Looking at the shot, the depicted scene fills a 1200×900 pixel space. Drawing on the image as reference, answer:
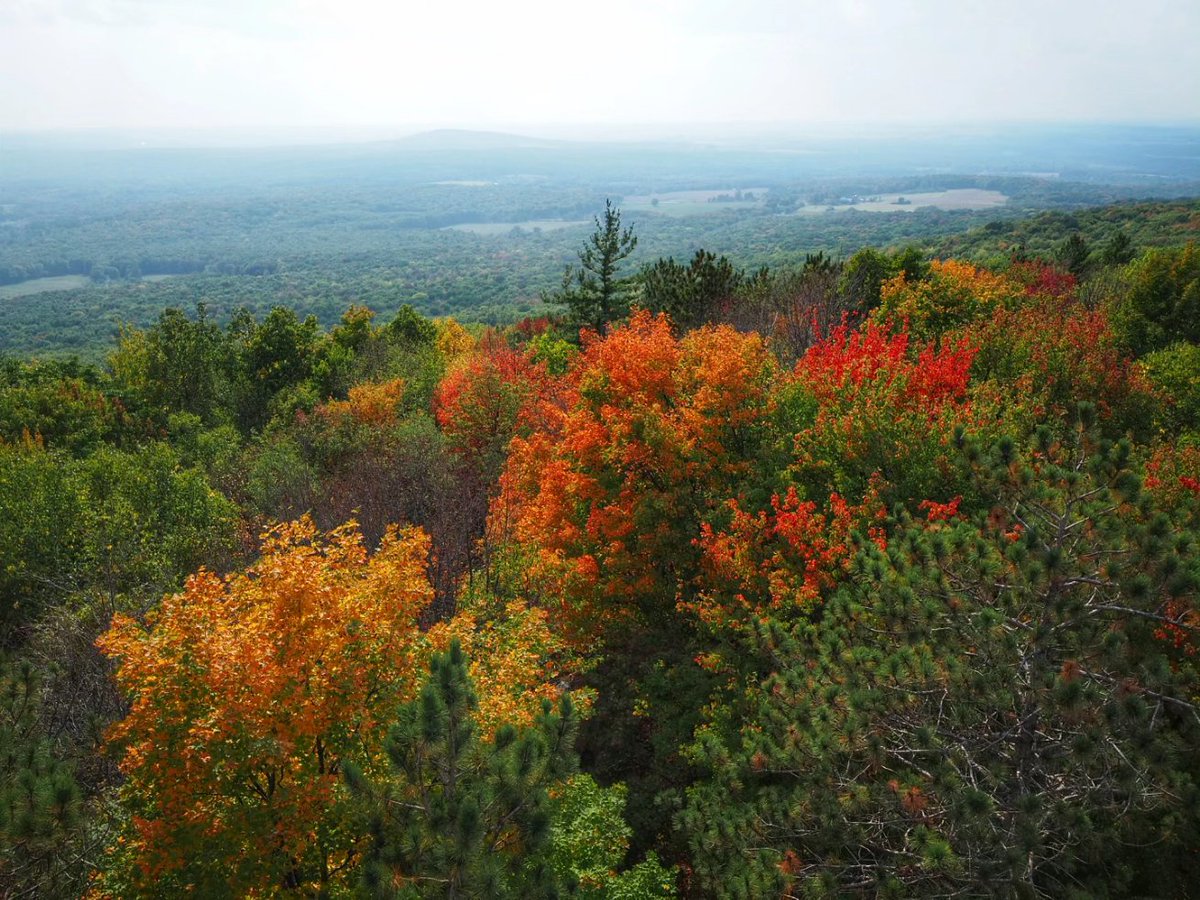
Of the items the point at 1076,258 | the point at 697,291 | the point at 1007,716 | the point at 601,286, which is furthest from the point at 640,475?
the point at 1076,258

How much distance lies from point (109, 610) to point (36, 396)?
2839 centimetres

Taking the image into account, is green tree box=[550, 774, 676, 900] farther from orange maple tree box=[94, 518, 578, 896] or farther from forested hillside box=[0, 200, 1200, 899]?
orange maple tree box=[94, 518, 578, 896]

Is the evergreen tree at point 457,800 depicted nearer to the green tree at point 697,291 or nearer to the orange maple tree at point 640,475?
the orange maple tree at point 640,475

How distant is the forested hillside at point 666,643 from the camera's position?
7.04m

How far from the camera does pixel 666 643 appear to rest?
17.2 metres

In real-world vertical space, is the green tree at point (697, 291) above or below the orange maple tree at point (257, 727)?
above

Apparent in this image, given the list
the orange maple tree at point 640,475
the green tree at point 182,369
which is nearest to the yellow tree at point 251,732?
the orange maple tree at point 640,475

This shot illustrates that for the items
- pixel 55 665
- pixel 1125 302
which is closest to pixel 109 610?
pixel 55 665

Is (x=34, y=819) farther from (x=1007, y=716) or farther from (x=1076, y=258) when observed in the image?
(x=1076, y=258)

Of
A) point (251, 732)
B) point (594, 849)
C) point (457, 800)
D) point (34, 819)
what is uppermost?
point (457, 800)

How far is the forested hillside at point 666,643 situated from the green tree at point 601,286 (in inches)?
635

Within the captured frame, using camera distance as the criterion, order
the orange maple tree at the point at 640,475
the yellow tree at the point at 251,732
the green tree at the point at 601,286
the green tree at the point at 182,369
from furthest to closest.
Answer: the green tree at the point at 182,369 → the green tree at the point at 601,286 → the orange maple tree at the point at 640,475 → the yellow tree at the point at 251,732

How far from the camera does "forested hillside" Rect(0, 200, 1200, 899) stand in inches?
277

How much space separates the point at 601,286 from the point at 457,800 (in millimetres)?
41258
